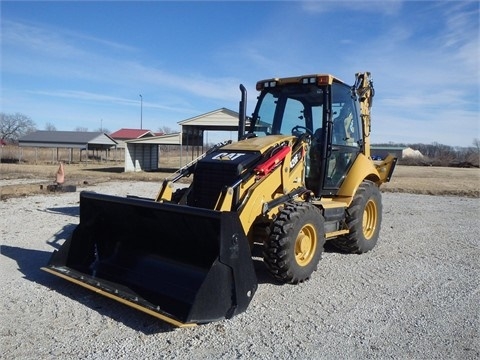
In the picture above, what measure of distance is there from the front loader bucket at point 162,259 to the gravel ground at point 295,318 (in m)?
0.19

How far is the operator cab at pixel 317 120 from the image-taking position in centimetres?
632

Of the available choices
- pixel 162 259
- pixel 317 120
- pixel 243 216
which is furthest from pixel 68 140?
pixel 243 216

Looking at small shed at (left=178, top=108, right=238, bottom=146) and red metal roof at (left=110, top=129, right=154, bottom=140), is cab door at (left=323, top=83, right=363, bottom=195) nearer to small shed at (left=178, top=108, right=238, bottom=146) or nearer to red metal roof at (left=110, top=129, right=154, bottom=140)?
small shed at (left=178, top=108, right=238, bottom=146)

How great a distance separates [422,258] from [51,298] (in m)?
5.34

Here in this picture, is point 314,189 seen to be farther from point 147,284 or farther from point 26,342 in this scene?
point 26,342

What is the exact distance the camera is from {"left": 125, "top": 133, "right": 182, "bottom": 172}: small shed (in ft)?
98.0

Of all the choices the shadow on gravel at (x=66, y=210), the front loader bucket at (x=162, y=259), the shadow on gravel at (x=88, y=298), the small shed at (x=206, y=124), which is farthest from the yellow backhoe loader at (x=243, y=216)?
the small shed at (x=206, y=124)

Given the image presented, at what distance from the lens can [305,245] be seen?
5277 mm

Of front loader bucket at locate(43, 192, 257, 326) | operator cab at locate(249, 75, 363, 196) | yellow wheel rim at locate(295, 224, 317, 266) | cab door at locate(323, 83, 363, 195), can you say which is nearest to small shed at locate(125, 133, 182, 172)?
operator cab at locate(249, 75, 363, 196)

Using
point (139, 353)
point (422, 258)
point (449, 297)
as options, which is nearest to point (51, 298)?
point (139, 353)

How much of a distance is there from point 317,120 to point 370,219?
7.01 feet

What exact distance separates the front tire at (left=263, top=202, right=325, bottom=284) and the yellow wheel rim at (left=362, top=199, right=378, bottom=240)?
7.04 feet

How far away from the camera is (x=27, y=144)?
1828 inches

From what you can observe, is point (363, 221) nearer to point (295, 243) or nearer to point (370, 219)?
point (370, 219)
